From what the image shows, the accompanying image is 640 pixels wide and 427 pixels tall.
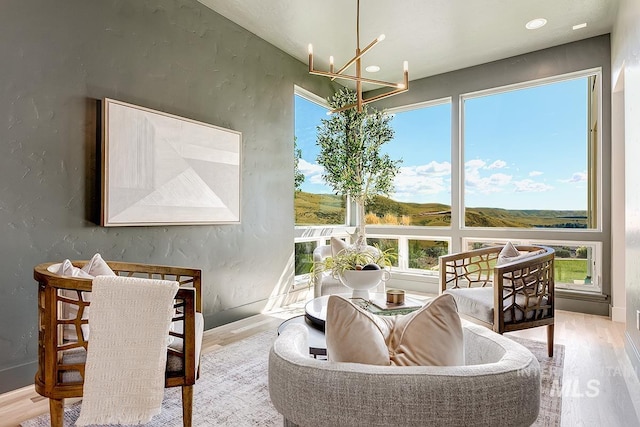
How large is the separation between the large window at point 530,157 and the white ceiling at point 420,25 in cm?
56

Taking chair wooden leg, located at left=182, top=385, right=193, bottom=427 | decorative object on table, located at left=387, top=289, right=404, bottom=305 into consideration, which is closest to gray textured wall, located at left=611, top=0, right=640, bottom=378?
decorative object on table, located at left=387, top=289, right=404, bottom=305

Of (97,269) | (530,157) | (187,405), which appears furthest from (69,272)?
(530,157)

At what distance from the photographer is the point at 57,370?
1.61m

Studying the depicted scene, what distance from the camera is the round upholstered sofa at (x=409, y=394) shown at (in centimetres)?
89

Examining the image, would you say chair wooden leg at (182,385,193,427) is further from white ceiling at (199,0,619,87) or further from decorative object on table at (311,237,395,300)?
white ceiling at (199,0,619,87)

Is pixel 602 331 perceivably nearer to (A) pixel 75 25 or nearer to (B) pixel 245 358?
(B) pixel 245 358

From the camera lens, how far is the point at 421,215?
5.35 m

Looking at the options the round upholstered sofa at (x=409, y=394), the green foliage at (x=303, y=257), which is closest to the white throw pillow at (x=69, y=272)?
the round upholstered sofa at (x=409, y=394)

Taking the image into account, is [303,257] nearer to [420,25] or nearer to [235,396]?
[235,396]

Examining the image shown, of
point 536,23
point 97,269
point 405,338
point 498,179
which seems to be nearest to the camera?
point 405,338

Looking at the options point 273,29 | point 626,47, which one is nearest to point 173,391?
point 273,29

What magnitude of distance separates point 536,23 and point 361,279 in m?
3.20

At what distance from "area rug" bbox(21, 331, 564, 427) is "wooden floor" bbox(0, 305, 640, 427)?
82 mm

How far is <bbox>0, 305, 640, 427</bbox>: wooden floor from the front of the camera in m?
2.06
